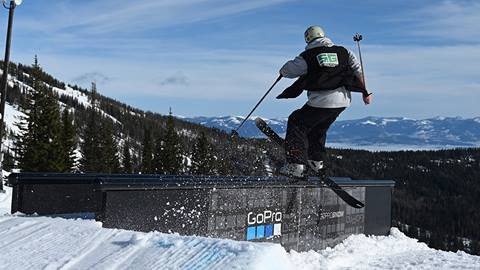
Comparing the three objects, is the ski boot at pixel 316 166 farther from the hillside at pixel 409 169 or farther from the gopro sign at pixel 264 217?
the hillside at pixel 409 169

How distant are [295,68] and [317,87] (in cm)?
40

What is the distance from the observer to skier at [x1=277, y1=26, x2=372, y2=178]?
6.71m

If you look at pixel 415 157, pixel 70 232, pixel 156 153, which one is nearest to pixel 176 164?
pixel 156 153

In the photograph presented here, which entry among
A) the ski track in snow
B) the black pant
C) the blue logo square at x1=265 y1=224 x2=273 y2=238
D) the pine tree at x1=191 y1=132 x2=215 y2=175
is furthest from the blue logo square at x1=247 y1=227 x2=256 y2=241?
the pine tree at x1=191 y1=132 x2=215 y2=175

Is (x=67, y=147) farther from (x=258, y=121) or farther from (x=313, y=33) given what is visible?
(x=313, y=33)

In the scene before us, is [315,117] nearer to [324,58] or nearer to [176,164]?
[324,58]

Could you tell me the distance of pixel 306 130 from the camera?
7195 millimetres

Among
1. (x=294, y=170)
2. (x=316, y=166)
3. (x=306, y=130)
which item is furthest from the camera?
(x=316, y=166)

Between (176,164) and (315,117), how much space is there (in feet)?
152

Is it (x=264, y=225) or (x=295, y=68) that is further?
(x=264, y=225)

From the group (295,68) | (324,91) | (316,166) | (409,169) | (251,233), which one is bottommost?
(409,169)

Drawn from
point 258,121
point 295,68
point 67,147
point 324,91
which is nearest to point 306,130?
point 324,91

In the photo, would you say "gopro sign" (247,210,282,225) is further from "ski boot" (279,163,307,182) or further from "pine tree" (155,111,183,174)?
"pine tree" (155,111,183,174)

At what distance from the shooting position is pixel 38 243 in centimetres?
423
